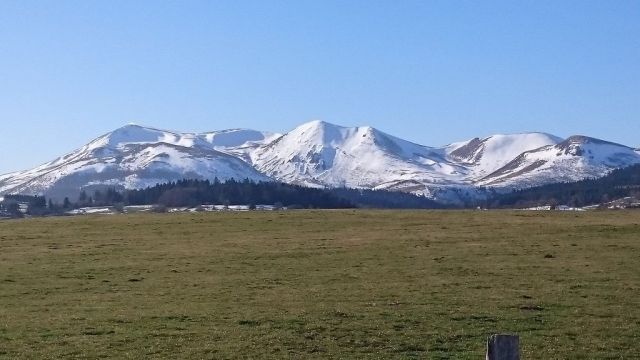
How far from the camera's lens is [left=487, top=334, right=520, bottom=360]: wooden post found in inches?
475

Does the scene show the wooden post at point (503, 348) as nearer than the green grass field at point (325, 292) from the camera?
Yes

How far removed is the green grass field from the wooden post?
11.2m

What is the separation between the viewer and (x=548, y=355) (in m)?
23.4

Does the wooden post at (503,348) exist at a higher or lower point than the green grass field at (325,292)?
higher

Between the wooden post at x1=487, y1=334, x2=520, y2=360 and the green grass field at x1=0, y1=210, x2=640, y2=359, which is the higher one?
the wooden post at x1=487, y1=334, x2=520, y2=360

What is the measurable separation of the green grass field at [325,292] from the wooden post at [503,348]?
36.8ft

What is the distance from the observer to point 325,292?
36.9m

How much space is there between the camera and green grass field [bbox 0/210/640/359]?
25.4 m

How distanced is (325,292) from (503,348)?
2500 cm

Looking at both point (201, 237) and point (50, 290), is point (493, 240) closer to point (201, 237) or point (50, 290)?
point (201, 237)

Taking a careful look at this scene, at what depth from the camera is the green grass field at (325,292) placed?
25359mm

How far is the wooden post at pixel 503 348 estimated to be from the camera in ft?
39.6

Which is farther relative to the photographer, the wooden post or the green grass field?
the green grass field

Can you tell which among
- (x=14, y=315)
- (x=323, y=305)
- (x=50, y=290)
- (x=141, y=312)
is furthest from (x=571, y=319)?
(x=50, y=290)
